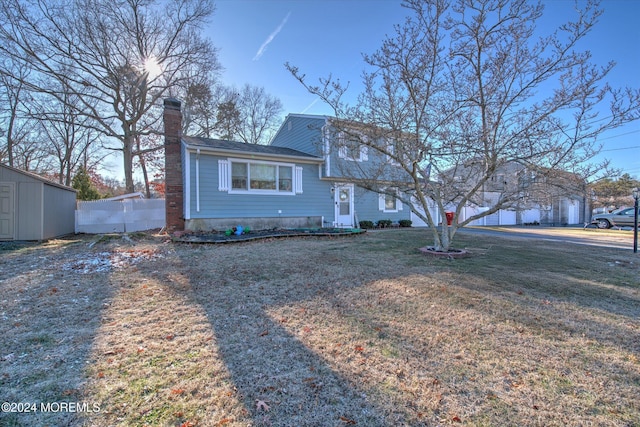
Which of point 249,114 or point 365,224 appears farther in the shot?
point 249,114

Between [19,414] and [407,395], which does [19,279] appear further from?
[407,395]

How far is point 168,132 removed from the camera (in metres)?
10.9

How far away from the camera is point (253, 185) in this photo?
466 inches

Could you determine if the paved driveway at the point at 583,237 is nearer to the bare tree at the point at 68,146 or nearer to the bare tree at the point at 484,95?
the bare tree at the point at 484,95

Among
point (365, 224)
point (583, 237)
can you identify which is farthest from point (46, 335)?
point (583, 237)

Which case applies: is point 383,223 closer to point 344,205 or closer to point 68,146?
point 344,205

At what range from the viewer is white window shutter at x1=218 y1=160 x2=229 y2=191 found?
1116 cm

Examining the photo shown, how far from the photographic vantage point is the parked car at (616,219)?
685 inches

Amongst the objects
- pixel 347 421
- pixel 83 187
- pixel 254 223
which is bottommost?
pixel 347 421

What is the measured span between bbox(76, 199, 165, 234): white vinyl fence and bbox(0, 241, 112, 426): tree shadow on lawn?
9.91 m

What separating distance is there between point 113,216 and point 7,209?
183 inches

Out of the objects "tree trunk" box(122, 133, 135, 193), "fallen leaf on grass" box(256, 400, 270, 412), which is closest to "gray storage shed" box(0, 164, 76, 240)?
"tree trunk" box(122, 133, 135, 193)

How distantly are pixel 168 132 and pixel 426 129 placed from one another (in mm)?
8949

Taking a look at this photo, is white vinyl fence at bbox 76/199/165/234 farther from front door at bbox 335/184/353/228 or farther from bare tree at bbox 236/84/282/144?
bare tree at bbox 236/84/282/144
